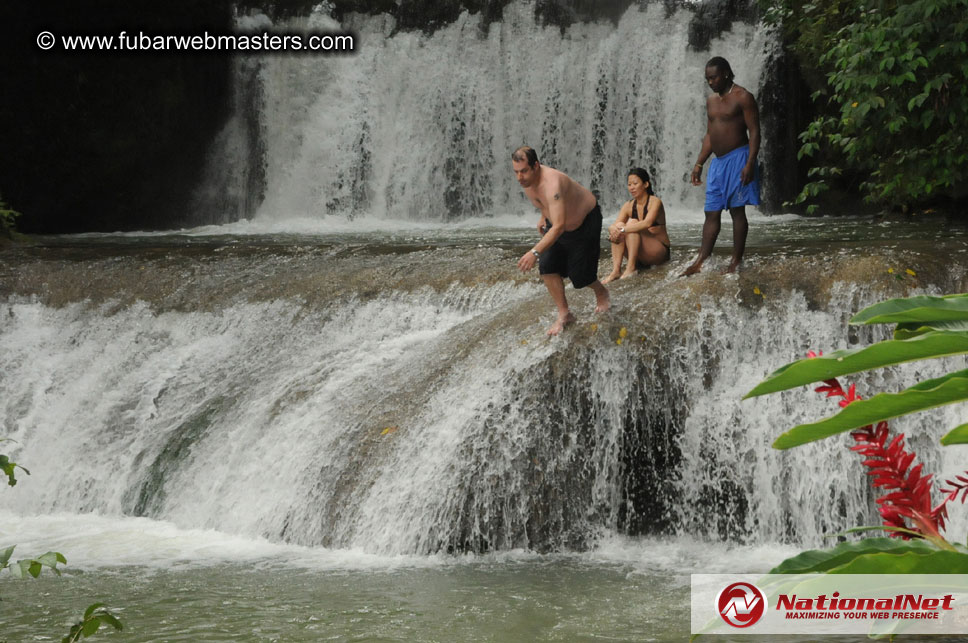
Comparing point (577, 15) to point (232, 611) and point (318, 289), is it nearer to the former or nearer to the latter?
point (318, 289)

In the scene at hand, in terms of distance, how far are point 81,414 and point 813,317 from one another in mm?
5904

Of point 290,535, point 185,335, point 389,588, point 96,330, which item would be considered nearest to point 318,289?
point 185,335

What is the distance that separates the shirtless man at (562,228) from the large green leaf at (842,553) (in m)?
5.70

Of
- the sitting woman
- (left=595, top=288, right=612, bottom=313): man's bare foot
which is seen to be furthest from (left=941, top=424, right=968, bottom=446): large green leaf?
the sitting woman

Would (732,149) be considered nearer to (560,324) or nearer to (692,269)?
(692,269)

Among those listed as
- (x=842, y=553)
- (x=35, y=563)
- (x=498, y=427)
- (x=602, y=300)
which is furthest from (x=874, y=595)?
(x=602, y=300)

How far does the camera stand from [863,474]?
A: 6.95 m

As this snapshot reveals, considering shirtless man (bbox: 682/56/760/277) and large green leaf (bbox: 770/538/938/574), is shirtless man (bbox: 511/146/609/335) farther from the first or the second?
large green leaf (bbox: 770/538/938/574)

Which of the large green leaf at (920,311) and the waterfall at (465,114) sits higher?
the waterfall at (465,114)

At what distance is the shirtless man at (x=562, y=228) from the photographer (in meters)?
7.02


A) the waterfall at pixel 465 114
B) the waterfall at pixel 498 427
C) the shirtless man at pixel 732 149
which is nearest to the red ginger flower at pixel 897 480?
the waterfall at pixel 498 427

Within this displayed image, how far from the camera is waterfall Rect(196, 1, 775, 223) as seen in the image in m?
17.0

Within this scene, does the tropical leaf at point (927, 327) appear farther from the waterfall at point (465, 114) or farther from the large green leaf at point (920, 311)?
the waterfall at point (465, 114)

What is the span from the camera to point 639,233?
331 inches
